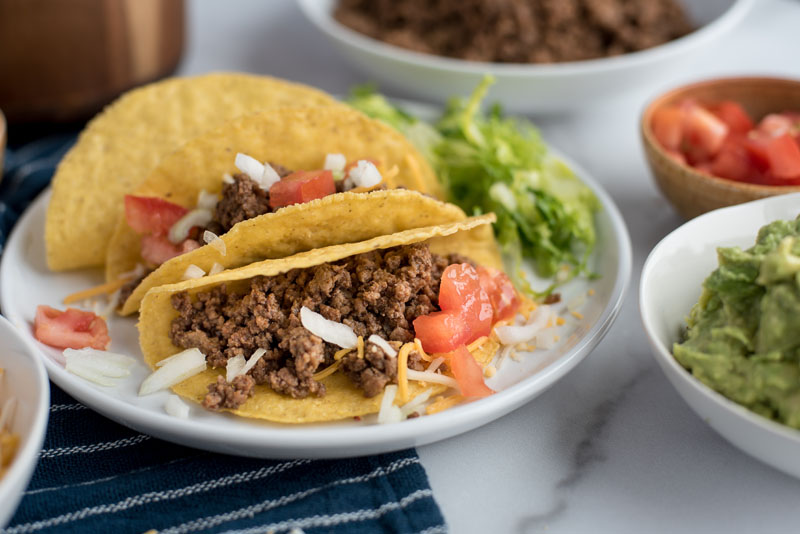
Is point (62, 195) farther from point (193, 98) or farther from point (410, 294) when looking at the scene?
point (410, 294)

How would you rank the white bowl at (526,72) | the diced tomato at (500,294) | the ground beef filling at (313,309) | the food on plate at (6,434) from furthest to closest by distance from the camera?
the white bowl at (526,72) → the diced tomato at (500,294) → the ground beef filling at (313,309) → the food on plate at (6,434)

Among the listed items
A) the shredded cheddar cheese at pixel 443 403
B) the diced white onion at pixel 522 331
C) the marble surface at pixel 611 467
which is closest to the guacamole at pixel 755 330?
the marble surface at pixel 611 467

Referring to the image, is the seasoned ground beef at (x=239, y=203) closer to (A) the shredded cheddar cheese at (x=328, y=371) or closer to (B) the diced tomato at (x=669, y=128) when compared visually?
(A) the shredded cheddar cheese at (x=328, y=371)

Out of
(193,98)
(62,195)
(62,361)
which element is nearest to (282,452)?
(62,361)

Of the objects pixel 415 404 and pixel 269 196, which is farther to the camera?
pixel 269 196

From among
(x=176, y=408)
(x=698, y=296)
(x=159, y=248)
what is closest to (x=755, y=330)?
(x=698, y=296)

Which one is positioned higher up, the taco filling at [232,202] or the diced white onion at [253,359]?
the taco filling at [232,202]

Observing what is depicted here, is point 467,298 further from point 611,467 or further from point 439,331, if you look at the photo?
point 611,467
